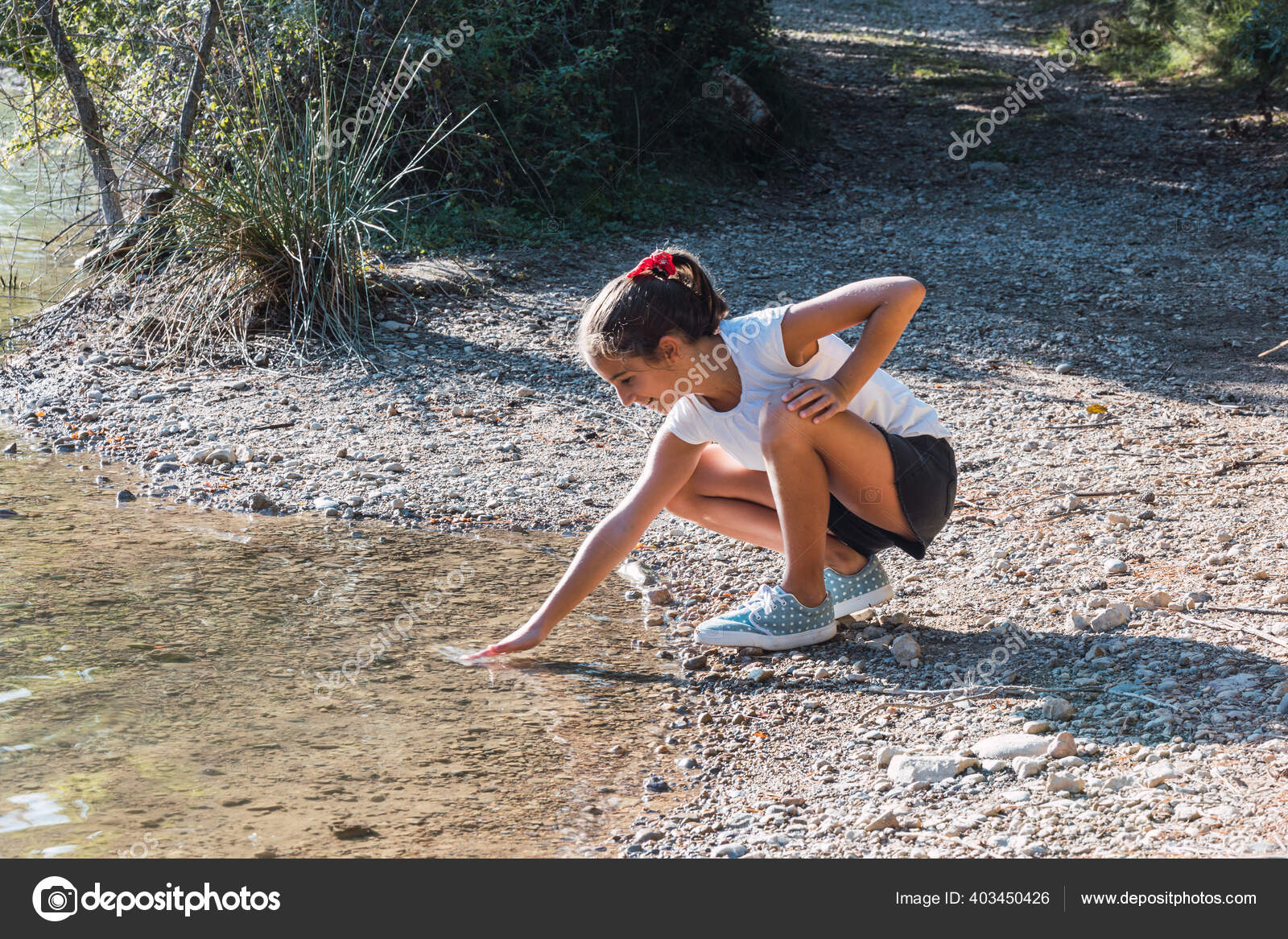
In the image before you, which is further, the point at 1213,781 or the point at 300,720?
the point at 300,720

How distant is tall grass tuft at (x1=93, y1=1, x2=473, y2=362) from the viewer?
16.3 ft

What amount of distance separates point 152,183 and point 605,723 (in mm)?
4126

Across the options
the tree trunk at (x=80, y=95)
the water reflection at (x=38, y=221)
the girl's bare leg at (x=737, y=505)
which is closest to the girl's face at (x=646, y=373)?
the girl's bare leg at (x=737, y=505)

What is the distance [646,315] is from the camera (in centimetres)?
239

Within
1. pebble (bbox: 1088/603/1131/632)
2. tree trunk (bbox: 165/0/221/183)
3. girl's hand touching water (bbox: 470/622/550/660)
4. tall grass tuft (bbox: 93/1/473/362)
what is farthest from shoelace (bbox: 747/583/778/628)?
tree trunk (bbox: 165/0/221/183)

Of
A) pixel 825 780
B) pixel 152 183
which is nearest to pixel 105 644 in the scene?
pixel 825 780

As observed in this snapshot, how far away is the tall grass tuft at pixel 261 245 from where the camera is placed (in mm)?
4965

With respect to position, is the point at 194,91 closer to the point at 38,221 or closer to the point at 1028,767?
the point at 38,221

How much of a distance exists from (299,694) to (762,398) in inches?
47.2

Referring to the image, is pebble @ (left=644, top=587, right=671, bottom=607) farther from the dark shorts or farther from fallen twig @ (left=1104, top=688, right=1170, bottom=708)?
fallen twig @ (left=1104, top=688, right=1170, bottom=708)

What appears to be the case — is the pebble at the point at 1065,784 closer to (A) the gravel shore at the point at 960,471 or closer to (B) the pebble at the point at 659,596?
(A) the gravel shore at the point at 960,471

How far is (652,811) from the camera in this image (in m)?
2.16

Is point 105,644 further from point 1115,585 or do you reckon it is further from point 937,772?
point 1115,585
